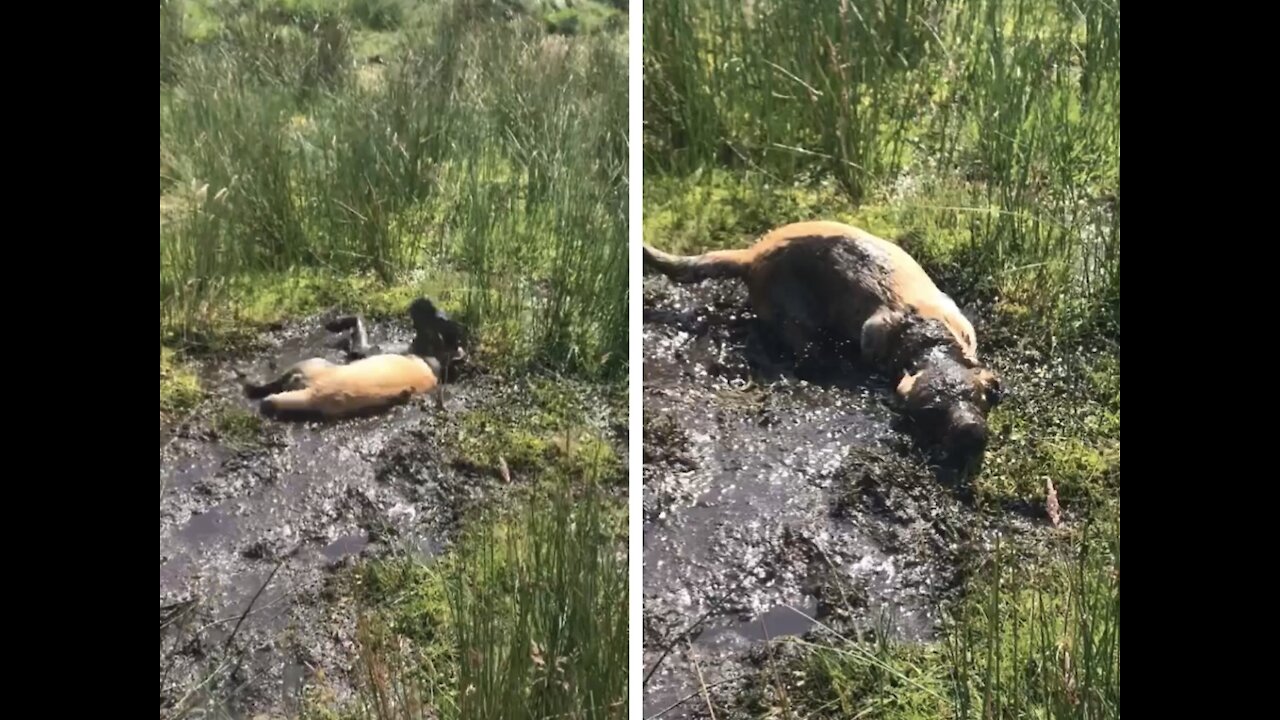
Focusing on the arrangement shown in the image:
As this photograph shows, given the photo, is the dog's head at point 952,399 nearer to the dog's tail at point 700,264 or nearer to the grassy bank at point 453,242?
the dog's tail at point 700,264

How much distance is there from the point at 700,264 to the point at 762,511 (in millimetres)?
450

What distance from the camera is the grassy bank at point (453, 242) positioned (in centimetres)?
227

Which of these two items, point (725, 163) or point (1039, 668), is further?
point (725, 163)

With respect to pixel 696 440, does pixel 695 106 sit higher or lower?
higher

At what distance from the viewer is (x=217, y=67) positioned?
2.29m

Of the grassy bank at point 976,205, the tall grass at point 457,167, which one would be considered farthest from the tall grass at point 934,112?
the tall grass at point 457,167

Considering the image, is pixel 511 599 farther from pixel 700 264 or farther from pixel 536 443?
pixel 700 264

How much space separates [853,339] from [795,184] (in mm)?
297

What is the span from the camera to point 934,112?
2.28 metres

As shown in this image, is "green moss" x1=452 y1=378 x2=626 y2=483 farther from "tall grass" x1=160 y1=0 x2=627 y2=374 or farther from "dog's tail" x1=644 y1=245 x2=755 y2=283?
"dog's tail" x1=644 y1=245 x2=755 y2=283

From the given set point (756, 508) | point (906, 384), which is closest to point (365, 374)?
point (756, 508)
